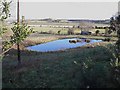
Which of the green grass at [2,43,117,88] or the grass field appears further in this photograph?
the green grass at [2,43,117,88]

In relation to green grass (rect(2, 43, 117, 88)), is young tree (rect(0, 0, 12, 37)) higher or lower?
higher

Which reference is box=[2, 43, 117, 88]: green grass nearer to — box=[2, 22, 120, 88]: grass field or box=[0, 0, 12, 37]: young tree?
box=[2, 22, 120, 88]: grass field

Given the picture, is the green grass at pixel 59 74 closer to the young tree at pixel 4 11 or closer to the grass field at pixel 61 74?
the grass field at pixel 61 74

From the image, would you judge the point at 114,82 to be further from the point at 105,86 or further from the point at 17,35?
the point at 17,35

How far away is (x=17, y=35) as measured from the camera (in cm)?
1988

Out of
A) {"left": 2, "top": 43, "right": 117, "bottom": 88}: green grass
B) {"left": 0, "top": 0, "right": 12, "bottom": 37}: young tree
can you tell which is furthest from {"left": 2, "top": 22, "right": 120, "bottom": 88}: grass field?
{"left": 0, "top": 0, "right": 12, "bottom": 37}: young tree

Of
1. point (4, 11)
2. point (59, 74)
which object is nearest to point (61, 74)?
point (59, 74)

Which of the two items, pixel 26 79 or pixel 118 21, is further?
pixel 26 79

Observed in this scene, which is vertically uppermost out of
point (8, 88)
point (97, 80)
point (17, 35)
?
point (17, 35)

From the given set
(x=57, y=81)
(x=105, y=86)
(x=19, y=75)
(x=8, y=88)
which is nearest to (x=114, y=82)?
(x=105, y=86)

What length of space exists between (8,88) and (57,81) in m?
4.05

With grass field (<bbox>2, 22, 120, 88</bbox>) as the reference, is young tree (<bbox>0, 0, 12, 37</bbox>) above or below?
above

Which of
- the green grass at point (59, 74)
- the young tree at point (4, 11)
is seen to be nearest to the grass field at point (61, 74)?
the green grass at point (59, 74)

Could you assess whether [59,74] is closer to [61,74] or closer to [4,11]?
[61,74]
